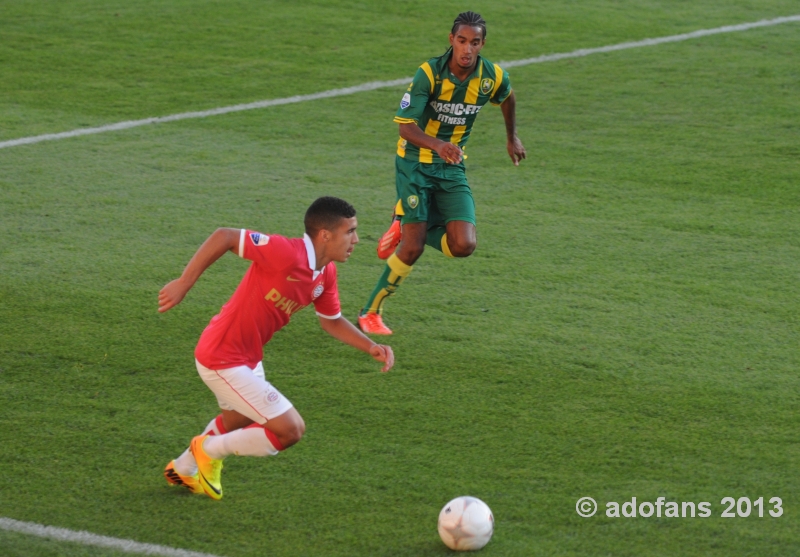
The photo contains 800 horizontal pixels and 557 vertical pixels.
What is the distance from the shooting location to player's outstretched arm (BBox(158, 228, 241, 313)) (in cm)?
432

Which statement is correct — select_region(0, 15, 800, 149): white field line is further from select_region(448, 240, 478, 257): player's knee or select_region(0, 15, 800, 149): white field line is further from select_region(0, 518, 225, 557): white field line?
select_region(0, 518, 225, 557): white field line

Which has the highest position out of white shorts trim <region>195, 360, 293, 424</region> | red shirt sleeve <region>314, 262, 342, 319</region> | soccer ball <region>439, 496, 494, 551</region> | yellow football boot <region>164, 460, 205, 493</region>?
red shirt sleeve <region>314, 262, 342, 319</region>

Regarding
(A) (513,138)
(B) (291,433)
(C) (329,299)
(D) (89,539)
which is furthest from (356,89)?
(D) (89,539)

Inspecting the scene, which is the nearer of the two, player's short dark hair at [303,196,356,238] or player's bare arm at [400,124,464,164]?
player's short dark hair at [303,196,356,238]

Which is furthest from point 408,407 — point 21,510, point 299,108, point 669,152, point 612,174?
point 299,108

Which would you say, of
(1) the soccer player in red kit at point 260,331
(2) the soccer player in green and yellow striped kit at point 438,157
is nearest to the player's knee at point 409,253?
(2) the soccer player in green and yellow striped kit at point 438,157

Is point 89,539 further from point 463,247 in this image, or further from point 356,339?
point 463,247

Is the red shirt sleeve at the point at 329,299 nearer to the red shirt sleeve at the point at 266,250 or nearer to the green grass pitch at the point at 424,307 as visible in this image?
Result: the red shirt sleeve at the point at 266,250

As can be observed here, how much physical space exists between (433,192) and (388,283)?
719 mm

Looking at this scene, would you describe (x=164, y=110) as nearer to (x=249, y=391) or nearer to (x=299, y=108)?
(x=299, y=108)

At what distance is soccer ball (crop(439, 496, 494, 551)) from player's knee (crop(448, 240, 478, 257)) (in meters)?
2.62

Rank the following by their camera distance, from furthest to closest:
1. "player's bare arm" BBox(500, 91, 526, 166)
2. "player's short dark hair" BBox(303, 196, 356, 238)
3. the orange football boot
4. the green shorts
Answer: "player's bare arm" BBox(500, 91, 526, 166) < the green shorts < the orange football boot < "player's short dark hair" BBox(303, 196, 356, 238)

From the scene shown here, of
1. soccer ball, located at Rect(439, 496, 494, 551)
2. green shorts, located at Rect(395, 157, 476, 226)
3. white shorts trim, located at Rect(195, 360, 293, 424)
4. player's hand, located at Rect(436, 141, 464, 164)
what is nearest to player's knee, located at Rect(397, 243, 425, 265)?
green shorts, located at Rect(395, 157, 476, 226)

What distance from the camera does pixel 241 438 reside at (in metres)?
4.55
